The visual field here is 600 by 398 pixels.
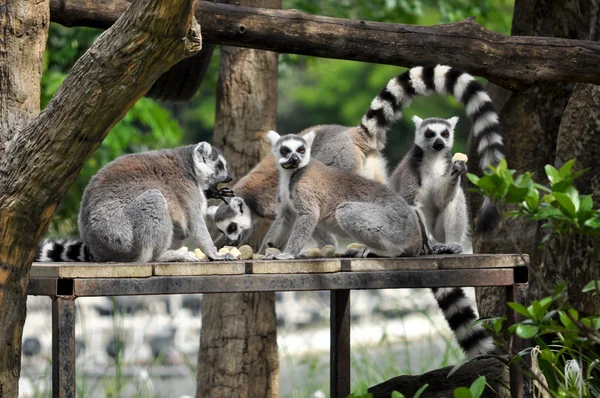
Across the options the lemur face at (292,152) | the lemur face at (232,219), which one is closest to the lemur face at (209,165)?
the lemur face at (292,152)

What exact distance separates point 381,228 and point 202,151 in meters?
1.08

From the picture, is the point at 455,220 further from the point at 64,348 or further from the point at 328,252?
the point at 64,348

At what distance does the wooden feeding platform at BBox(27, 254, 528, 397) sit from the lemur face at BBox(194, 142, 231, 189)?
92 cm

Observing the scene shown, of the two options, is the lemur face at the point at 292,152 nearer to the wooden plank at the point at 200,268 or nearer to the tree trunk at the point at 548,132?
the wooden plank at the point at 200,268

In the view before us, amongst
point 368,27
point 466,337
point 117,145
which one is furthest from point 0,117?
point 117,145

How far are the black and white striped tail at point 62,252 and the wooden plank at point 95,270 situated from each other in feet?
2.48

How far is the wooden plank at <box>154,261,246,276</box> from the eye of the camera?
344 cm

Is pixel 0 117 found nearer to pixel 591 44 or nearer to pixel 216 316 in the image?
pixel 216 316

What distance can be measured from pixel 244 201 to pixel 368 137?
952 mm

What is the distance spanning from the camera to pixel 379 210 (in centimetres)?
418

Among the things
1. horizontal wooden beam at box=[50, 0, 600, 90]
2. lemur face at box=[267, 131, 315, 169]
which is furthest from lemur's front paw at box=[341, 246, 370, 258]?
horizontal wooden beam at box=[50, 0, 600, 90]

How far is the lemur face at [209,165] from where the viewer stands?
14.3ft

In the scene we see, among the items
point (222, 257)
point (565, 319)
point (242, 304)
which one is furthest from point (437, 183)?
point (565, 319)

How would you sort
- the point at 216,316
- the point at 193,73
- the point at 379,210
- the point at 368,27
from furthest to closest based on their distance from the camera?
the point at 193,73 < the point at 216,316 < the point at 368,27 < the point at 379,210
